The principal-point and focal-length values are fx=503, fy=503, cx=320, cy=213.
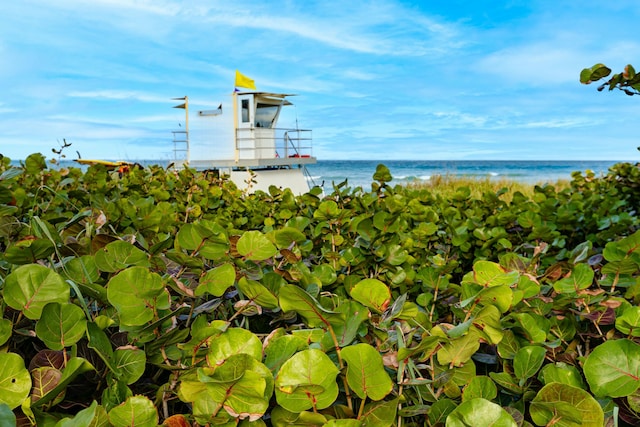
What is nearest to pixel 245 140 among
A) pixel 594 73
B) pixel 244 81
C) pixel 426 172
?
pixel 244 81

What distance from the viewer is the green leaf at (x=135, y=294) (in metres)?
0.67

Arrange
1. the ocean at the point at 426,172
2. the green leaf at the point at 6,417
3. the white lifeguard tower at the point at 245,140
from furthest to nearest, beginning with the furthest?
the ocean at the point at 426,172, the white lifeguard tower at the point at 245,140, the green leaf at the point at 6,417

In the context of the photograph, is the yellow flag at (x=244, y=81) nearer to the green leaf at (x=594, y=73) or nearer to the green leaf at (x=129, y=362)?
the green leaf at (x=594, y=73)

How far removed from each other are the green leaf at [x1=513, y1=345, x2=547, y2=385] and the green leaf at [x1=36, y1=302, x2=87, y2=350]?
0.63 m

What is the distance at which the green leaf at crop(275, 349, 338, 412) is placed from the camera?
611 millimetres

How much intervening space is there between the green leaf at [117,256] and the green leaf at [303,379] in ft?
1.22

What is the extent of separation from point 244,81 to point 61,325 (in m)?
18.0

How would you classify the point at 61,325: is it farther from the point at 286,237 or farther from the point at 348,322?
the point at 286,237

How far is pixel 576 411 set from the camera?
0.64 m

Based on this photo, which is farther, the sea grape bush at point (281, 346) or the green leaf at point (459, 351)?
the green leaf at point (459, 351)

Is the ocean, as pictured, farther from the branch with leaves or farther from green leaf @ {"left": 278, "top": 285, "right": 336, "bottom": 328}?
green leaf @ {"left": 278, "top": 285, "right": 336, "bottom": 328}

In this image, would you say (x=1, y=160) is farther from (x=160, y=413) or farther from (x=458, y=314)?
(x=458, y=314)

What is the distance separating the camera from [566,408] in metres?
0.64

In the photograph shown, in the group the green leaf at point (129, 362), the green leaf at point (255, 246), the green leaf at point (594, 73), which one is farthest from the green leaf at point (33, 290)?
the green leaf at point (594, 73)
